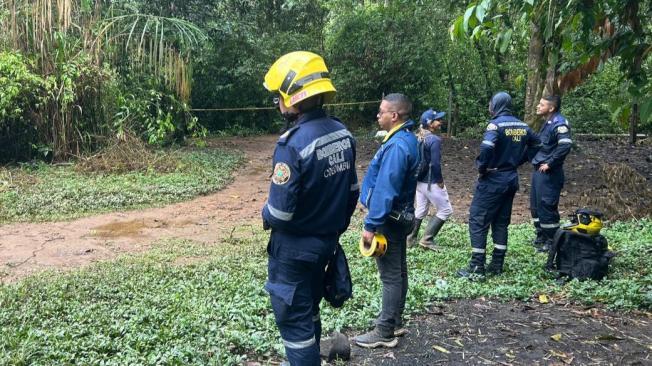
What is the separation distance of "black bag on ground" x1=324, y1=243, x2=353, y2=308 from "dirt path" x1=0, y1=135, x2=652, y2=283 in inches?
166

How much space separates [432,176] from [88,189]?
644 centimetres

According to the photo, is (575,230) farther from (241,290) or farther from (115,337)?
(115,337)

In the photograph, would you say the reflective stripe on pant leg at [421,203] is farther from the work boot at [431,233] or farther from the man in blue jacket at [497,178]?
the man in blue jacket at [497,178]

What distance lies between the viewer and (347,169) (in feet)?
11.1

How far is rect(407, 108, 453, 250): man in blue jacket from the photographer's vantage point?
7259 millimetres

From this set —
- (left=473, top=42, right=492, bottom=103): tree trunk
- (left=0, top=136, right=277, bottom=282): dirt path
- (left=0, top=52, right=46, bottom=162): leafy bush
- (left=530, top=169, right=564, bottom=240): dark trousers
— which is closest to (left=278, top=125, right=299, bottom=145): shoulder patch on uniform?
(left=0, top=136, right=277, bottom=282): dirt path

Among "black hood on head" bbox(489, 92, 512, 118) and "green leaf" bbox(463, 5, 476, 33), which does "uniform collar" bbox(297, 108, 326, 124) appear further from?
"black hood on head" bbox(489, 92, 512, 118)

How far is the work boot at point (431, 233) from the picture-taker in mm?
→ 7410

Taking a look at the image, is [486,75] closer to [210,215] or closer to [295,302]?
[210,215]

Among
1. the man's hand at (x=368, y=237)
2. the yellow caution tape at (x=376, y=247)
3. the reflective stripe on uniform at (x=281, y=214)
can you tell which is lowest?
the yellow caution tape at (x=376, y=247)

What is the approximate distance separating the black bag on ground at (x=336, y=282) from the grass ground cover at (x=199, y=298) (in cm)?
81

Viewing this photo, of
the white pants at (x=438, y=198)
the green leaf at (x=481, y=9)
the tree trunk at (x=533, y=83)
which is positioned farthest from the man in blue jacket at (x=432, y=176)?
the tree trunk at (x=533, y=83)

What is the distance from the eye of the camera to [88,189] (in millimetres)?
10648

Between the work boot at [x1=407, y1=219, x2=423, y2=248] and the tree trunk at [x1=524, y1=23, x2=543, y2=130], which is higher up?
the tree trunk at [x1=524, y1=23, x2=543, y2=130]
